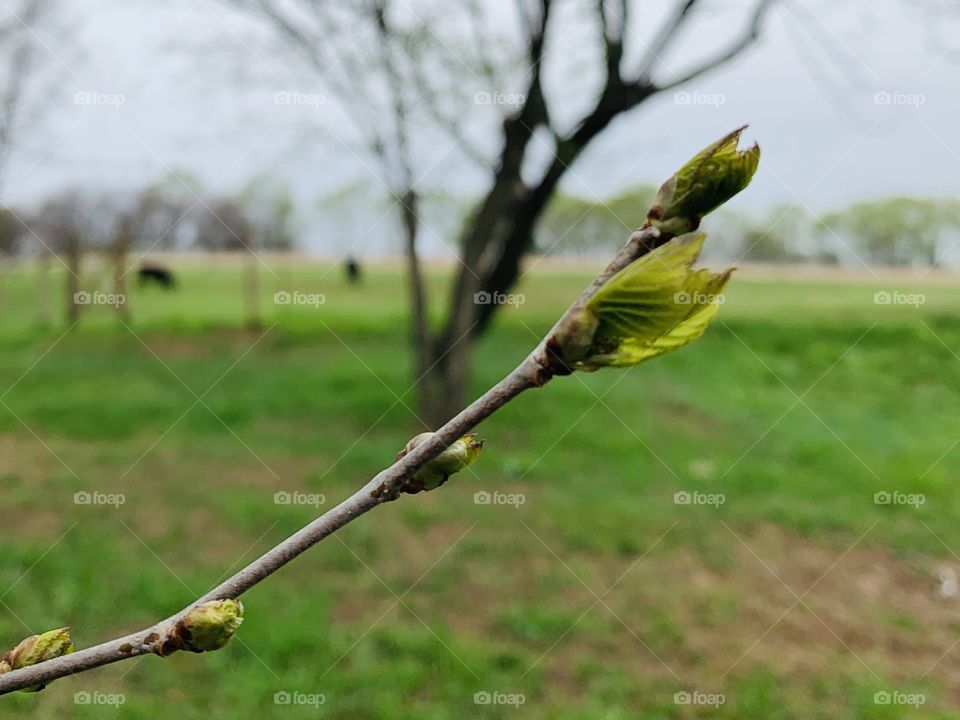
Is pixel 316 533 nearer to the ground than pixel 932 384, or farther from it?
farther from it

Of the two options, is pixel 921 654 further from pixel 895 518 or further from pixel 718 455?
pixel 718 455

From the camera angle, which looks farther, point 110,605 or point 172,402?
point 172,402

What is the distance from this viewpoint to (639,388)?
22.6ft

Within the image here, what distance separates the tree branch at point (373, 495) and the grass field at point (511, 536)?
9.09 ft

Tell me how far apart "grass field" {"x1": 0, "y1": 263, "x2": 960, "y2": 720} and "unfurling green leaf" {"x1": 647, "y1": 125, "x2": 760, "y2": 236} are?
293cm

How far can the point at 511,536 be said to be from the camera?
4.24 m

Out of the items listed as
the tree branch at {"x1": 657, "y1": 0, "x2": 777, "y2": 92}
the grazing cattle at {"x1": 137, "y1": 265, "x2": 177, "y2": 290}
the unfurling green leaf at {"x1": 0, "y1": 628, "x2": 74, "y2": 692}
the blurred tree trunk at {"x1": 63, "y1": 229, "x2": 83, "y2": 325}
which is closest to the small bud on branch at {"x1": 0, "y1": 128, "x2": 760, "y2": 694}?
the unfurling green leaf at {"x1": 0, "y1": 628, "x2": 74, "y2": 692}

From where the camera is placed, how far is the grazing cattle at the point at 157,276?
278 inches

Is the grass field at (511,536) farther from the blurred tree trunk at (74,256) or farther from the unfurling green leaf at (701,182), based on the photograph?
the unfurling green leaf at (701,182)

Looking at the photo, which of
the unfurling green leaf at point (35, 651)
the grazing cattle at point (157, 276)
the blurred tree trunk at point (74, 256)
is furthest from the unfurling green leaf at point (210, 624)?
the blurred tree trunk at point (74, 256)

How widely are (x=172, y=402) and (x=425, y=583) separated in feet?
10.9

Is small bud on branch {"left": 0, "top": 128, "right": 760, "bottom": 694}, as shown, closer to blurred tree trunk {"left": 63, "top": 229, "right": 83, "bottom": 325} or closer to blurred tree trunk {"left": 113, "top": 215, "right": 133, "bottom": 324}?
blurred tree trunk {"left": 113, "top": 215, "right": 133, "bottom": 324}

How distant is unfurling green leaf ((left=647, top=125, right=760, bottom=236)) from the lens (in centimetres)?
34

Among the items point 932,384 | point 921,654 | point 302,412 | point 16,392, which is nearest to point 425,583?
point 921,654
